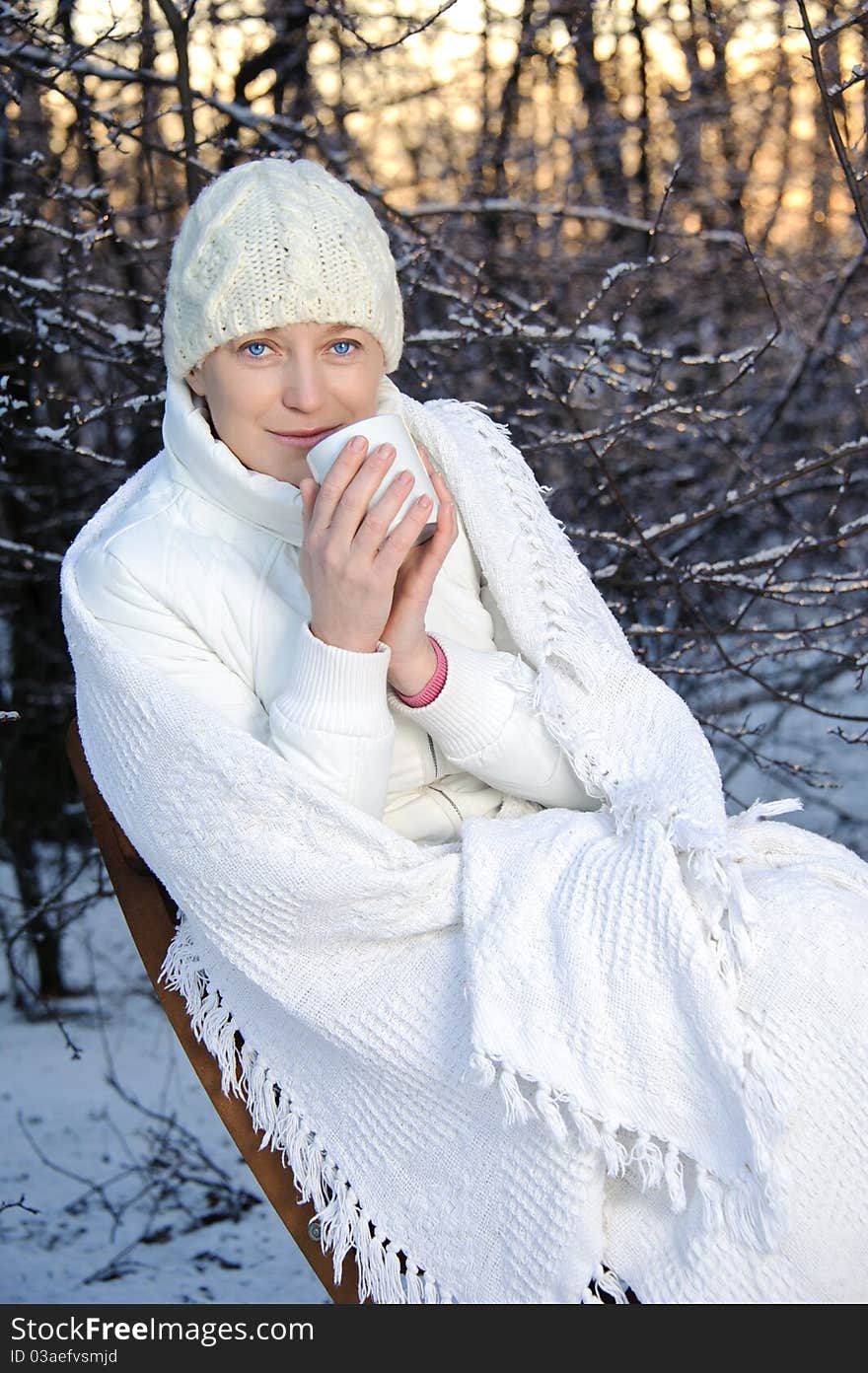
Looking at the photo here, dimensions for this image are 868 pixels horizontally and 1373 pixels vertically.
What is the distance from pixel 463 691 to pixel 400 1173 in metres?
0.48

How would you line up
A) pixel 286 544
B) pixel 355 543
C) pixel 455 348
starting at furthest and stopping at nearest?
pixel 455 348
pixel 286 544
pixel 355 543

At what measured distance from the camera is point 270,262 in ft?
5.06

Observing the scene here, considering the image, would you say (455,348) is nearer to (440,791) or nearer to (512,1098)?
(440,791)

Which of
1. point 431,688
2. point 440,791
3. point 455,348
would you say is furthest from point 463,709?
point 455,348

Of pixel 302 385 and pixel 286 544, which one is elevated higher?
pixel 302 385

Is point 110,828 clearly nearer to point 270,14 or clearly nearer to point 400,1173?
point 400,1173

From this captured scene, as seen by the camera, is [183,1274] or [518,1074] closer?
[518,1074]

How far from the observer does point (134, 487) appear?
5.84ft

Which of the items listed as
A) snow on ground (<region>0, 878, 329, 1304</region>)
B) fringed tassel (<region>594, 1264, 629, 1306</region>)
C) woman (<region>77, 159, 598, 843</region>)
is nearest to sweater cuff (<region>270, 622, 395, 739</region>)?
woman (<region>77, 159, 598, 843</region>)

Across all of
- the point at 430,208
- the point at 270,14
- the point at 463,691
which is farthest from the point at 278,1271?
the point at 270,14

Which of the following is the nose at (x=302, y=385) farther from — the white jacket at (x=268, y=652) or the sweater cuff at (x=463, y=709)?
the sweater cuff at (x=463, y=709)

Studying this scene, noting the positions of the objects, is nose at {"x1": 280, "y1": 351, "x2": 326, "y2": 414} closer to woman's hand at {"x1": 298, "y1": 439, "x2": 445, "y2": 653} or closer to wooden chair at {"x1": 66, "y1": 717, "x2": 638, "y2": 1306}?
woman's hand at {"x1": 298, "y1": 439, "x2": 445, "y2": 653}

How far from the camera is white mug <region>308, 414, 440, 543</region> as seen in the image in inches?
56.6

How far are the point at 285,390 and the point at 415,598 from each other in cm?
26
